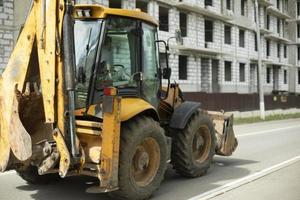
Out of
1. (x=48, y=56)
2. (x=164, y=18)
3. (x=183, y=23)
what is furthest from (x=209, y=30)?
(x=48, y=56)

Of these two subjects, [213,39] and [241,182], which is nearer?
[241,182]

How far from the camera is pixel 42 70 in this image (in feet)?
22.0

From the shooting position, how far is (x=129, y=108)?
722 cm

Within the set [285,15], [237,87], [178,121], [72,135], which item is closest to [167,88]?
[178,121]

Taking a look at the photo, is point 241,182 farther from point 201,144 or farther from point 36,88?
point 36,88

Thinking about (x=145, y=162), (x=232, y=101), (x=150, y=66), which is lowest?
(x=145, y=162)

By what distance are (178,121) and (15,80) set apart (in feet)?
10.4

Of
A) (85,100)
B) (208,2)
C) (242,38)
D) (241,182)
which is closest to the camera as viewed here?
(85,100)

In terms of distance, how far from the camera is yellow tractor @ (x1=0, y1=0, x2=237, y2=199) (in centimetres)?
660

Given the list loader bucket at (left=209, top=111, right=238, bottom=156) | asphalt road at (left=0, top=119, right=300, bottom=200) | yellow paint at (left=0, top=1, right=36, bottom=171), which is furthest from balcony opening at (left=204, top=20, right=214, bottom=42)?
yellow paint at (left=0, top=1, right=36, bottom=171)

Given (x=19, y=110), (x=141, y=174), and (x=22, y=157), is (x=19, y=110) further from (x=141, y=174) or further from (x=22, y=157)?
(x=141, y=174)

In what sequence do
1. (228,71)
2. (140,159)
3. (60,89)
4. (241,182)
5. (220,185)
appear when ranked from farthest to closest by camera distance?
(228,71) → (241,182) → (220,185) → (140,159) → (60,89)

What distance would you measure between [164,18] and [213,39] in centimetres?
691

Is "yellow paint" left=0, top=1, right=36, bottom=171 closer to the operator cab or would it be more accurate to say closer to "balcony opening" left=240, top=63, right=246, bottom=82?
the operator cab
